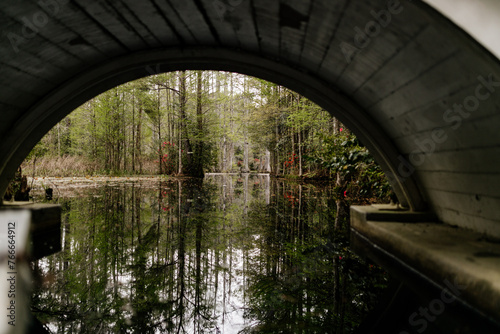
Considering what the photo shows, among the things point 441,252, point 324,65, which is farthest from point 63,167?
point 441,252

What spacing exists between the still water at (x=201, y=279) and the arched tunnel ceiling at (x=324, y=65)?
1.41 m

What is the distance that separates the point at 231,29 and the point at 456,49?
2.50 metres

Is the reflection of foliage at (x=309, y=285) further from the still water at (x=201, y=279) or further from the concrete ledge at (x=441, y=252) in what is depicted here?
the concrete ledge at (x=441, y=252)

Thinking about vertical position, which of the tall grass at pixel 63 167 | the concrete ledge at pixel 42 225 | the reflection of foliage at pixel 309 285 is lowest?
the reflection of foliage at pixel 309 285

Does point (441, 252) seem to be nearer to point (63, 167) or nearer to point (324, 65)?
point (324, 65)

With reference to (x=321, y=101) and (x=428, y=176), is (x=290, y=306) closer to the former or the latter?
(x=428, y=176)

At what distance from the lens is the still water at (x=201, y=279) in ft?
6.02

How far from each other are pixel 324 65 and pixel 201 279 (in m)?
3.10

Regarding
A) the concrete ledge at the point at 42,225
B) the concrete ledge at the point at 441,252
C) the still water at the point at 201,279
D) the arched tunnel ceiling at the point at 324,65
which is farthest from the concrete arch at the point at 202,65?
the still water at the point at 201,279

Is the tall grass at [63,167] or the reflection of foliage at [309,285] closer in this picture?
the reflection of foliage at [309,285]

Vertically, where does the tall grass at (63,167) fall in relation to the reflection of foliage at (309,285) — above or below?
above

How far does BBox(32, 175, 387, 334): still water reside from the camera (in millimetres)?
1836

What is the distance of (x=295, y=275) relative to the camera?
8.57 ft

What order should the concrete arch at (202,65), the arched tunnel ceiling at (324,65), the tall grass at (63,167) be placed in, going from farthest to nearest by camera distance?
the tall grass at (63,167) < the concrete arch at (202,65) < the arched tunnel ceiling at (324,65)
